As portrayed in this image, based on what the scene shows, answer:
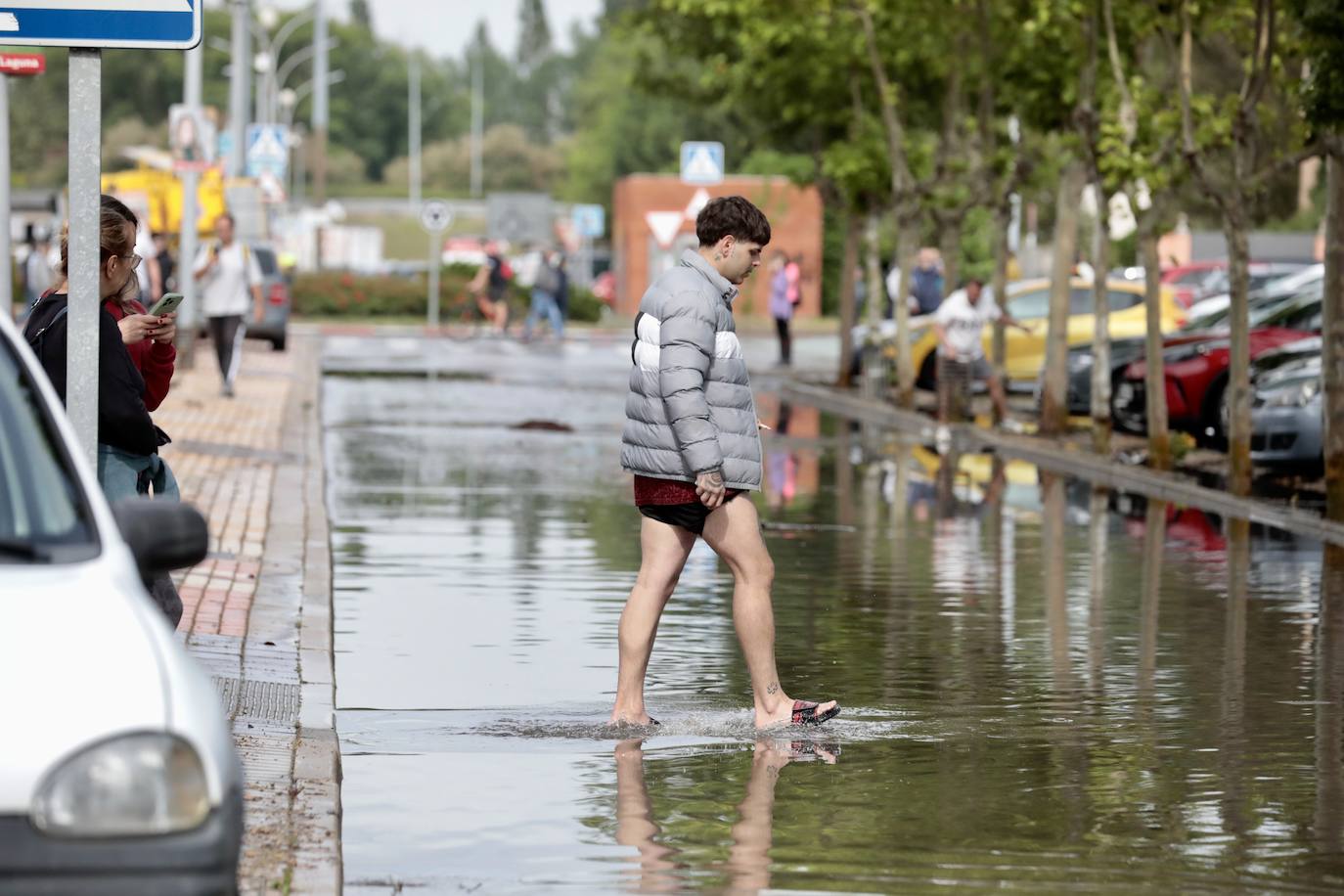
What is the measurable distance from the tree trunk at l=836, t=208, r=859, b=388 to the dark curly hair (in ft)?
81.4

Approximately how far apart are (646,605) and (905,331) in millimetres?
21243

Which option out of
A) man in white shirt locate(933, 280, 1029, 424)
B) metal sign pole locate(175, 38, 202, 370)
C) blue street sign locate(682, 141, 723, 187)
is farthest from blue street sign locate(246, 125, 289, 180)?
man in white shirt locate(933, 280, 1029, 424)

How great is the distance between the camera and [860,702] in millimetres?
9875

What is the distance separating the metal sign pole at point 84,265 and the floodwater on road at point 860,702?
138 centimetres

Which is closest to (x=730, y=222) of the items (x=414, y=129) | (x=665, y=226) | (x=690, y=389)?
(x=690, y=389)

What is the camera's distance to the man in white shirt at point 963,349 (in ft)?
86.3

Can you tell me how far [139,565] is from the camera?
5.43m

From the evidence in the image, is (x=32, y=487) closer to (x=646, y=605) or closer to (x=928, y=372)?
(x=646, y=605)

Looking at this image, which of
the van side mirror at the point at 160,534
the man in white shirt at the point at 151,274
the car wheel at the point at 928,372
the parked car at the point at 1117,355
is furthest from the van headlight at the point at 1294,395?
the van side mirror at the point at 160,534

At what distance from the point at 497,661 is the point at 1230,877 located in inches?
174

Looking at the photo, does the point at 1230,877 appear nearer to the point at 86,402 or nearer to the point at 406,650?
the point at 86,402

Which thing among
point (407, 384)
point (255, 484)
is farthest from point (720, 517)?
Answer: point (407, 384)

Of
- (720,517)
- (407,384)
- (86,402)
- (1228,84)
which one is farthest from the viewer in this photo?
(1228,84)

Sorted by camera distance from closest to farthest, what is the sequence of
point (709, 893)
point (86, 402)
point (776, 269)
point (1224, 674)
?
point (709, 893) → point (86, 402) → point (1224, 674) → point (776, 269)
